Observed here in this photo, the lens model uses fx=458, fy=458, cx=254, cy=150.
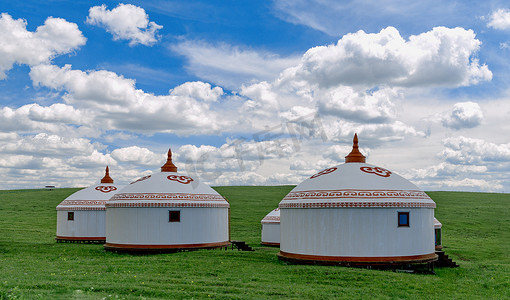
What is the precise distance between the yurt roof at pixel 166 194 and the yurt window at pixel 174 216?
393 mm

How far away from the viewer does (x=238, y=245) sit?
24953 mm

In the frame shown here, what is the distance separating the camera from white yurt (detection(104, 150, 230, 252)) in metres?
22.3

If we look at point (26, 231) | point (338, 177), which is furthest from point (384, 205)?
point (26, 231)

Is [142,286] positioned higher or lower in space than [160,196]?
lower

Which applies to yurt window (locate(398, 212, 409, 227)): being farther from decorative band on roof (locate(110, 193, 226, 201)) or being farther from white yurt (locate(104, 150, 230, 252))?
decorative band on roof (locate(110, 193, 226, 201))

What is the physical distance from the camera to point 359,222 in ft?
55.9

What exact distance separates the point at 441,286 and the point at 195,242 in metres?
11.8

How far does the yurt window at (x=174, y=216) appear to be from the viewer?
887 inches

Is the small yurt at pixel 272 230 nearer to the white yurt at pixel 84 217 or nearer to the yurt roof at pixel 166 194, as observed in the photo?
the yurt roof at pixel 166 194

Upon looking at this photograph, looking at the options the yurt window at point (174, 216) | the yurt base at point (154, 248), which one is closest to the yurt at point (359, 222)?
the yurt base at point (154, 248)

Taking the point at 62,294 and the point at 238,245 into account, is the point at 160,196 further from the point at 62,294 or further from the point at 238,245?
the point at 62,294

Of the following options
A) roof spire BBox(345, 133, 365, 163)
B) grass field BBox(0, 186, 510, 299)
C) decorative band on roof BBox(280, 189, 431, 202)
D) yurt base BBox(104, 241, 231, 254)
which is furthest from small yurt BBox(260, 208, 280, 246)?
decorative band on roof BBox(280, 189, 431, 202)

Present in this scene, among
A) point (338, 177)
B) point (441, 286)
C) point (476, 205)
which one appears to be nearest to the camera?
point (441, 286)

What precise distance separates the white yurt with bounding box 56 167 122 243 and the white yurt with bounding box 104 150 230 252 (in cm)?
672
